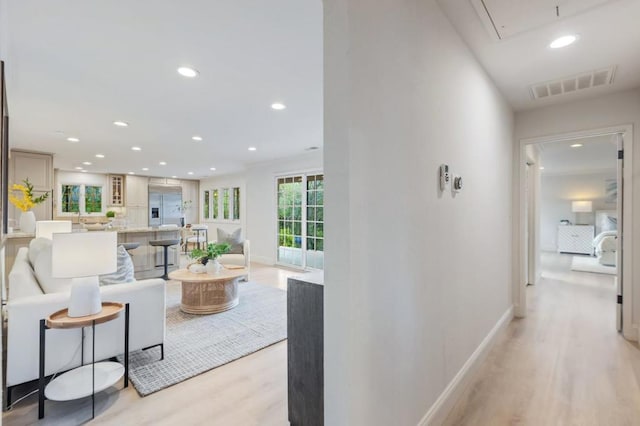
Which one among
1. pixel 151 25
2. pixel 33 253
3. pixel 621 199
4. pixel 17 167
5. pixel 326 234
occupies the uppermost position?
pixel 151 25

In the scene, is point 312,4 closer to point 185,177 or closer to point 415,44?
point 415,44

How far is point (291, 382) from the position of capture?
5.75 ft

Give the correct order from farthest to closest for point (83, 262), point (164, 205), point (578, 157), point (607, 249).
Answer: point (164, 205), point (578, 157), point (607, 249), point (83, 262)

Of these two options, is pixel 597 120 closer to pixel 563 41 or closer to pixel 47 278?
pixel 563 41

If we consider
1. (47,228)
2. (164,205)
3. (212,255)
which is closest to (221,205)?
(164,205)

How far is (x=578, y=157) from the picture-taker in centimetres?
655

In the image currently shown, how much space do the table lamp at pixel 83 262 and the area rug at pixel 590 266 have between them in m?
8.26

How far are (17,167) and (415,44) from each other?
736cm

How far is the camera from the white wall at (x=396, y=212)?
3.83 feet

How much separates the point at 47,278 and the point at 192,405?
1.56m

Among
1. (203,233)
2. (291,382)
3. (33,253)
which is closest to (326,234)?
(291,382)

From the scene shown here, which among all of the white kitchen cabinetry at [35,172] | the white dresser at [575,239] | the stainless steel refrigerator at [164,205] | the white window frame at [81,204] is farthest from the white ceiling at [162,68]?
the white dresser at [575,239]

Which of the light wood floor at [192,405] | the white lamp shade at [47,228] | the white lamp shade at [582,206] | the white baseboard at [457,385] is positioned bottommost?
the light wood floor at [192,405]

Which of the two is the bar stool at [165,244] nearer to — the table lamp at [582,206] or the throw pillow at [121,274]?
the throw pillow at [121,274]
